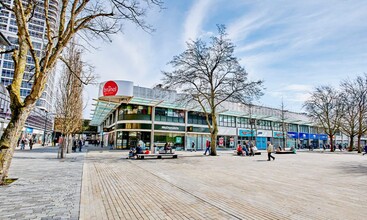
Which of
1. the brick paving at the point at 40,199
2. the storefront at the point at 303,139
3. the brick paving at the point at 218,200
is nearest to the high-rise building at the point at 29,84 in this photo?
the brick paving at the point at 40,199

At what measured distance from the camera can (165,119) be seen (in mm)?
32719

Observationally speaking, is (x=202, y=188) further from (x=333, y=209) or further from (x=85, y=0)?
(x=85, y=0)

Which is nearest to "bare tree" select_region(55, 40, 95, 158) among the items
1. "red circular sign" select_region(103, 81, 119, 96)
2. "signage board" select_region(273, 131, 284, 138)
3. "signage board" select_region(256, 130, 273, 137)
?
"red circular sign" select_region(103, 81, 119, 96)

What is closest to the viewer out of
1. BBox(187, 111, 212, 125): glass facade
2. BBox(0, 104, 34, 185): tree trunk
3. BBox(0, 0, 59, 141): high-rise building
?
BBox(0, 104, 34, 185): tree trunk

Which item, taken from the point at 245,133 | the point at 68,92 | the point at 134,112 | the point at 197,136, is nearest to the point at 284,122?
the point at 245,133

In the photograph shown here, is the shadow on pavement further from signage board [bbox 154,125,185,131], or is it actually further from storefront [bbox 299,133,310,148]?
storefront [bbox 299,133,310,148]

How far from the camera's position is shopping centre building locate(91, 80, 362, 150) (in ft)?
90.6

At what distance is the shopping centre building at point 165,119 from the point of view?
90.6 ft

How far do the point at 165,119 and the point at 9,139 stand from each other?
25.8 metres

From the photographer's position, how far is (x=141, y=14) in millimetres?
9047

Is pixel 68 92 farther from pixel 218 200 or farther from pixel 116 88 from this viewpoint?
pixel 218 200

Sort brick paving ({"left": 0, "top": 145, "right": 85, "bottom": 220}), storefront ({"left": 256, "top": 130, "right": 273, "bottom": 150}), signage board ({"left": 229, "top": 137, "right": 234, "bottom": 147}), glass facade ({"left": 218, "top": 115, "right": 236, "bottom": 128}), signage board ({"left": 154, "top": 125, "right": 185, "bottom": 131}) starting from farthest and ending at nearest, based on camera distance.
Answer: storefront ({"left": 256, "top": 130, "right": 273, "bottom": 150}), signage board ({"left": 229, "top": 137, "right": 234, "bottom": 147}), glass facade ({"left": 218, "top": 115, "right": 236, "bottom": 128}), signage board ({"left": 154, "top": 125, "right": 185, "bottom": 131}), brick paving ({"left": 0, "top": 145, "right": 85, "bottom": 220})

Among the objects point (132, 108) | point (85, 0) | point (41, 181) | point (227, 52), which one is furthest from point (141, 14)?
point (132, 108)

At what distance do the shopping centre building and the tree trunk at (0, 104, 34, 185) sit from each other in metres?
16.1
